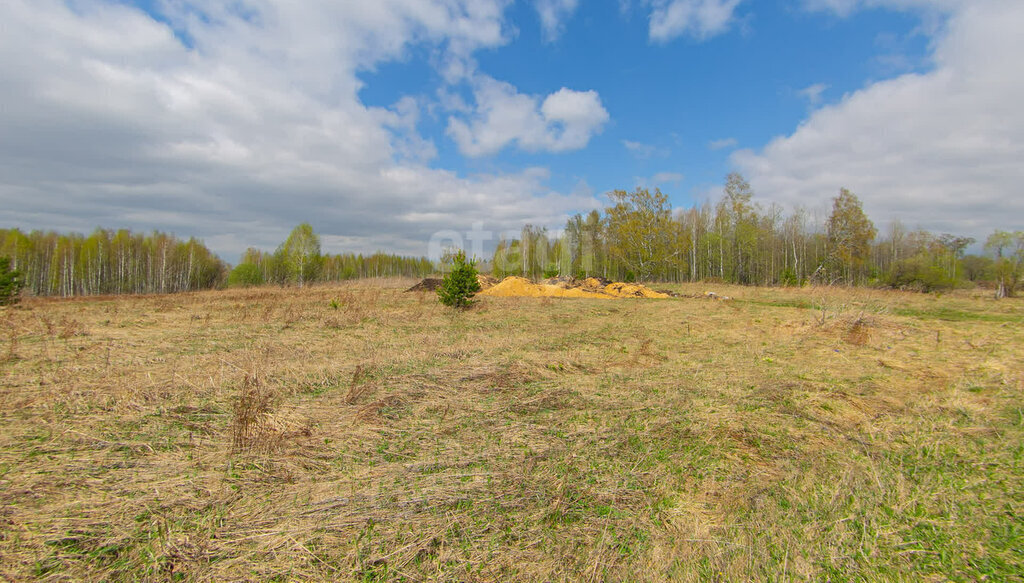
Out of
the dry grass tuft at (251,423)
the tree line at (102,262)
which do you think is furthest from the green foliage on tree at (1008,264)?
the tree line at (102,262)

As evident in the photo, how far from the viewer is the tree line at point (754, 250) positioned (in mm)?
28797

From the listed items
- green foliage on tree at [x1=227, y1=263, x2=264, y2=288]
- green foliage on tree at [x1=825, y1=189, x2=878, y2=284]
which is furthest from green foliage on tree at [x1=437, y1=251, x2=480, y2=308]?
green foliage on tree at [x1=227, y1=263, x2=264, y2=288]

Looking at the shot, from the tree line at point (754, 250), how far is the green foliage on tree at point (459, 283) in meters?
18.9

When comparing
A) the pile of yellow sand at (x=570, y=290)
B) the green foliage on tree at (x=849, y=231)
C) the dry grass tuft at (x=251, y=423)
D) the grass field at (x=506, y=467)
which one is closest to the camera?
the grass field at (x=506, y=467)

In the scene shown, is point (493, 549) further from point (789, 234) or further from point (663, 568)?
point (789, 234)

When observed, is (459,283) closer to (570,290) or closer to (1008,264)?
(570,290)

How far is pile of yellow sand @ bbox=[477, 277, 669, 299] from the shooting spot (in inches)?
821

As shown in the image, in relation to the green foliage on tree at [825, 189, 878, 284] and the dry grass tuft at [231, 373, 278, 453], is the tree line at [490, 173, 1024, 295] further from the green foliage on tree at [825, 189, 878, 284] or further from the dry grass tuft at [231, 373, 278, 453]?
the dry grass tuft at [231, 373, 278, 453]

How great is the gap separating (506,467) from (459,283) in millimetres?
11216

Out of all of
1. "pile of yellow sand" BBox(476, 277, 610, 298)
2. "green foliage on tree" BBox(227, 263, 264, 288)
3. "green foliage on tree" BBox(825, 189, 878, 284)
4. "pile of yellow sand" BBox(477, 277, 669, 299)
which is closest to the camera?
"pile of yellow sand" BBox(477, 277, 669, 299)

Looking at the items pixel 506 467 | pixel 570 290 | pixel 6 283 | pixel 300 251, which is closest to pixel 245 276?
pixel 300 251

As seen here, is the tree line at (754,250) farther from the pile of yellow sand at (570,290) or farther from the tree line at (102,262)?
the tree line at (102,262)

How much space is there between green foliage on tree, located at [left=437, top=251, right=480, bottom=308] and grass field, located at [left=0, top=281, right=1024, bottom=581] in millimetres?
7198

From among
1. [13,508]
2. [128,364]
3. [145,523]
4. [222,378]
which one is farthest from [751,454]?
[128,364]
